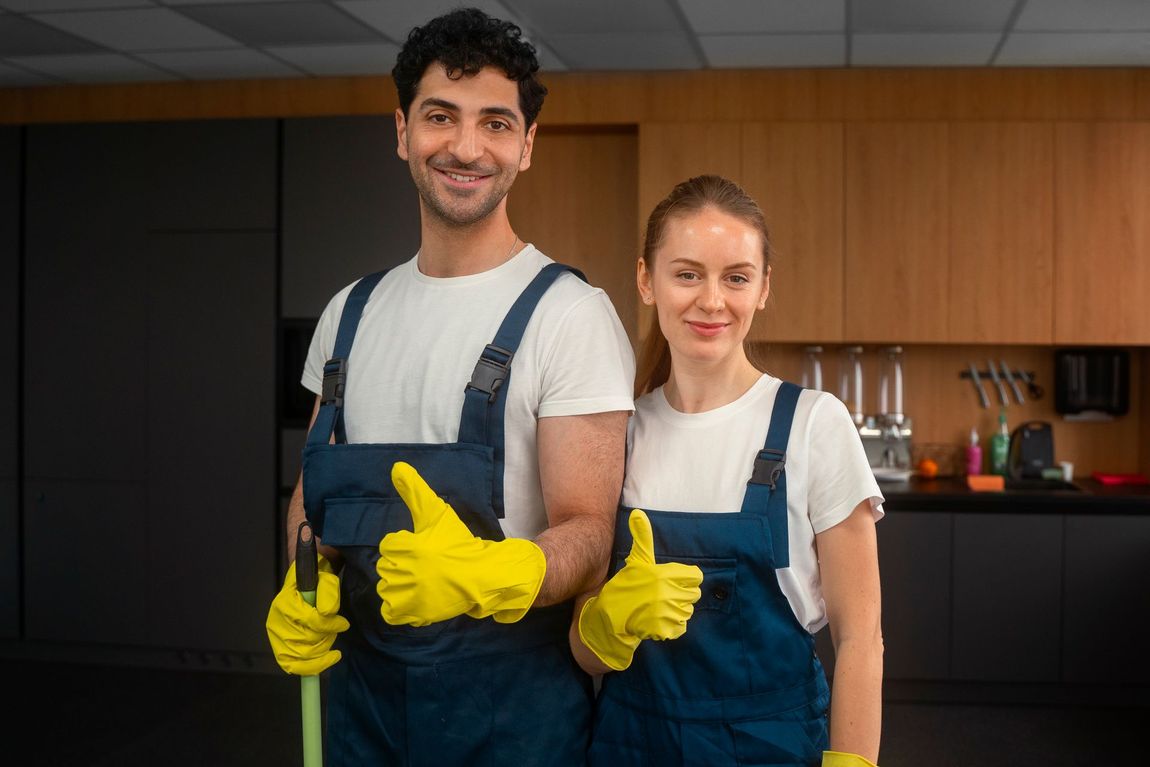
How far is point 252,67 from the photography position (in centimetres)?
443

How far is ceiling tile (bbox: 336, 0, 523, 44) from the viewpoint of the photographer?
350cm

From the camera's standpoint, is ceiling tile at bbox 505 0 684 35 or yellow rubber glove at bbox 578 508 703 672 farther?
ceiling tile at bbox 505 0 684 35

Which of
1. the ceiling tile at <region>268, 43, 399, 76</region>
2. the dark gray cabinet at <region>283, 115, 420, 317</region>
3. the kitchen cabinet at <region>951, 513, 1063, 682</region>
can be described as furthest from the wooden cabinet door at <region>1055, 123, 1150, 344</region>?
the ceiling tile at <region>268, 43, 399, 76</region>

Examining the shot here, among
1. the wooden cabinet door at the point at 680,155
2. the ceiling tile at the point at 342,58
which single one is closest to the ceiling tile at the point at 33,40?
the ceiling tile at the point at 342,58

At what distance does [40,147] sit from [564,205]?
7.54 feet

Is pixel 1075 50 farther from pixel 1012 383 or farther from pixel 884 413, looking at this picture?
pixel 884 413

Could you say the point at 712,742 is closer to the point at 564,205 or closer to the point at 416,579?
the point at 416,579

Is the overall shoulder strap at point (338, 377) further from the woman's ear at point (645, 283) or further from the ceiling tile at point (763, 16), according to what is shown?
the ceiling tile at point (763, 16)

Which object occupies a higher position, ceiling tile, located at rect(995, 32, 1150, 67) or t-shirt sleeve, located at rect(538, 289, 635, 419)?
ceiling tile, located at rect(995, 32, 1150, 67)

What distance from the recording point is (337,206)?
13.6ft

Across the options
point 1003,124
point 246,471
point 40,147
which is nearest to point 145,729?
point 246,471

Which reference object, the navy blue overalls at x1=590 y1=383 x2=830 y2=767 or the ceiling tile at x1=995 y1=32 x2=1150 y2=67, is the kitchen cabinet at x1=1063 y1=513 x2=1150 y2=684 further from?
the navy blue overalls at x1=590 y1=383 x2=830 y2=767

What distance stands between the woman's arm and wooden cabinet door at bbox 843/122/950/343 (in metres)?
3.02

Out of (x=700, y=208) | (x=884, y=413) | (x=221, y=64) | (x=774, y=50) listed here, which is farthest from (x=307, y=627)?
(x=221, y=64)
